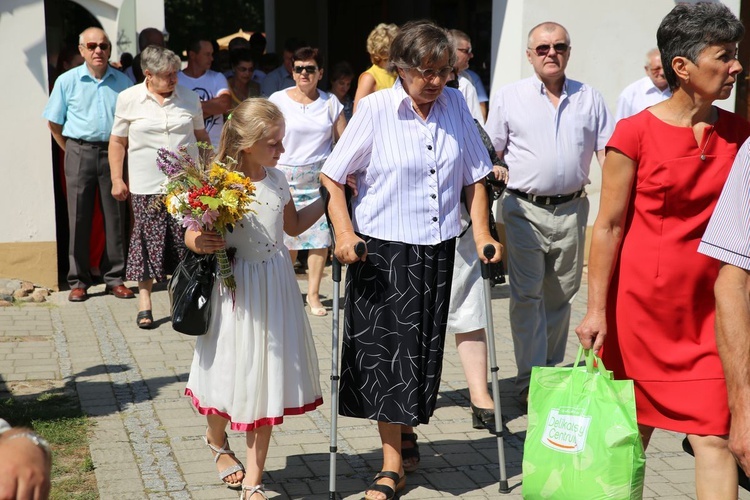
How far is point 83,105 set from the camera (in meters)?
8.94

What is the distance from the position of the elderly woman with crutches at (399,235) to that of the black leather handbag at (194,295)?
1.96 ft

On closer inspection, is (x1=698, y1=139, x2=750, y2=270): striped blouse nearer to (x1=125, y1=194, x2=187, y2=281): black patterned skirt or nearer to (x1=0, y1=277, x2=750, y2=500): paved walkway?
(x1=0, y1=277, x2=750, y2=500): paved walkway

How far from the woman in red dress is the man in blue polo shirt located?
6.14 m

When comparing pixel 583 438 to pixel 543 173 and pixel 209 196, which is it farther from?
pixel 543 173

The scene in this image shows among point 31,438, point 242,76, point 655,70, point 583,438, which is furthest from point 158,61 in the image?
point 31,438

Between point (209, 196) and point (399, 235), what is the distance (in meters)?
0.89

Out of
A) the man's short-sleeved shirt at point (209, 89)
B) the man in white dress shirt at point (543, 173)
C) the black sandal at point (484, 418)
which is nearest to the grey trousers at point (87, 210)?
the man's short-sleeved shirt at point (209, 89)

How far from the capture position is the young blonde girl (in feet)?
14.9

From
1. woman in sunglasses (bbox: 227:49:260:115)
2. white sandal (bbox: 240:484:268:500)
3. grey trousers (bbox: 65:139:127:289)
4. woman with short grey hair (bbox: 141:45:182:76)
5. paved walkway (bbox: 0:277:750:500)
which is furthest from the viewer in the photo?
woman in sunglasses (bbox: 227:49:260:115)

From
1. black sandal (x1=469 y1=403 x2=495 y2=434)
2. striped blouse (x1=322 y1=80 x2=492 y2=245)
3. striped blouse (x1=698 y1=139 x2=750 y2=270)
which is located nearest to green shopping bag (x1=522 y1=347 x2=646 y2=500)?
striped blouse (x1=698 y1=139 x2=750 y2=270)

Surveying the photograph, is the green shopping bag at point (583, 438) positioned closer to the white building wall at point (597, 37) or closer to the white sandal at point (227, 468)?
the white sandal at point (227, 468)

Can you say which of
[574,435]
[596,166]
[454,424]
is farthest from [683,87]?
[596,166]

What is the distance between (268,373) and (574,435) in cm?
149

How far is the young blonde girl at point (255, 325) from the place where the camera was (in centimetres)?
454
